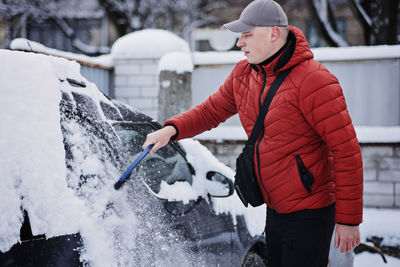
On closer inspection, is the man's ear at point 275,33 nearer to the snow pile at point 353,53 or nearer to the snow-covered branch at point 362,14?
the snow pile at point 353,53

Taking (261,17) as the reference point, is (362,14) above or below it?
above

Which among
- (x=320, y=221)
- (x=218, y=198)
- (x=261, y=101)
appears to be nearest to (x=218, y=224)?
(x=218, y=198)

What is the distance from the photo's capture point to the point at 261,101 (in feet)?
6.77

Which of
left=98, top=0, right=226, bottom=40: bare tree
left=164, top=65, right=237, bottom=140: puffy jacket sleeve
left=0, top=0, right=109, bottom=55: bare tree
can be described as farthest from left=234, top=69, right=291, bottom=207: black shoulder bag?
left=98, top=0, right=226, bottom=40: bare tree

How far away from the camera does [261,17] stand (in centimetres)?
204

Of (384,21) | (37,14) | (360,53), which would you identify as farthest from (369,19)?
(37,14)

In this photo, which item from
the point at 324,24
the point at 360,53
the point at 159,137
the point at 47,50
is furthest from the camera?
the point at 324,24

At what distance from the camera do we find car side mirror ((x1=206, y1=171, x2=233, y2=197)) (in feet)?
8.09

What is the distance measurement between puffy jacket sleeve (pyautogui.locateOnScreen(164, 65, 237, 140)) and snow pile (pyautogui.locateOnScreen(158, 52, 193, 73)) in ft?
13.4

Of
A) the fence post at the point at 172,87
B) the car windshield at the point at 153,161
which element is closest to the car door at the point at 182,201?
the car windshield at the point at 153,161

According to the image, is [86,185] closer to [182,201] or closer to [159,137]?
[159,137]

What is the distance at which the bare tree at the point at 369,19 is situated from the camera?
859 cm

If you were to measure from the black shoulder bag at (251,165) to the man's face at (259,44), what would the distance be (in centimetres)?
13

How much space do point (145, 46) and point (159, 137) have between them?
18.6ft
